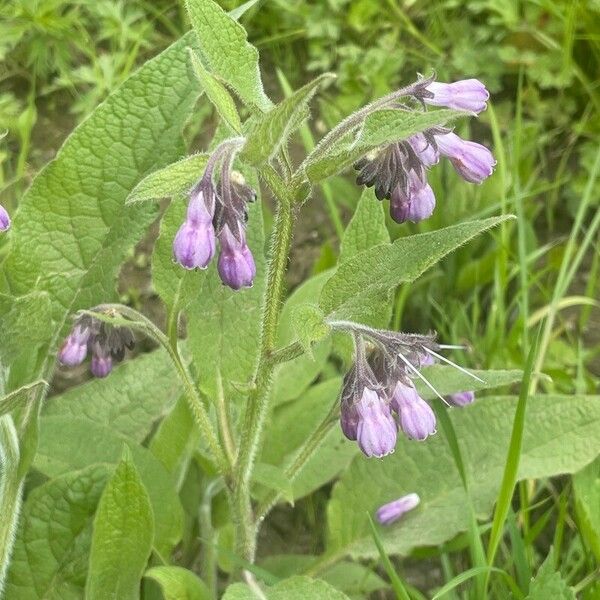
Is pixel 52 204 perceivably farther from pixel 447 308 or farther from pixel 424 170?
pixel 447 308

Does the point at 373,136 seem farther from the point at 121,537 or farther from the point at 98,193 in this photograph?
the point at 121,537

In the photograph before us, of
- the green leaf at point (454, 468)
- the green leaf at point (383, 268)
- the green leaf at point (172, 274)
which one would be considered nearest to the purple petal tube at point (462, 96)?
the green leaf at point (383, 268)

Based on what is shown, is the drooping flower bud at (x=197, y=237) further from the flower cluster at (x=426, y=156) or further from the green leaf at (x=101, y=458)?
the green leaf at (x=101, y=458)

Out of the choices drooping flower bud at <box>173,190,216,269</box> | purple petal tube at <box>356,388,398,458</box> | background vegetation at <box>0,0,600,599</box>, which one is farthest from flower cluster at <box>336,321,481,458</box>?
background vegetation at <box>0,0,600,599</box>

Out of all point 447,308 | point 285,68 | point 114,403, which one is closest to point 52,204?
point 114,403

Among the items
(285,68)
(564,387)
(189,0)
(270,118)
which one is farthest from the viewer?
(285,68)

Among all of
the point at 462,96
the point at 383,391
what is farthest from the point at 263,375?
the point at 462,96
